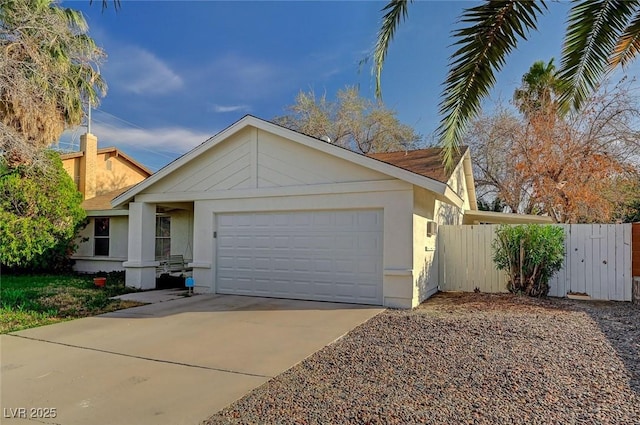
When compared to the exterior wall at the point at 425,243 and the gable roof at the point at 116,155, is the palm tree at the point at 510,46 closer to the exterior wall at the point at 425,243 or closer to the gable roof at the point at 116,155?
the exterior wall at the point at 425,243

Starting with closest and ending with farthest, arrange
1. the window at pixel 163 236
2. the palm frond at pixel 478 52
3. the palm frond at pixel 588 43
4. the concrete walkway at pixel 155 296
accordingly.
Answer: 1. the palm frond at pixel 478 52
2. the palm frond at pixel 588 43
3. the concrete walkway at pixel 155 296
4. the window at pixel 163 236

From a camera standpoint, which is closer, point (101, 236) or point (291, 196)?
point (291, 196)

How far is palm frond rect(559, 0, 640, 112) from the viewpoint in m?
4.48

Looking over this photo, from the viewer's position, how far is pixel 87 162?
1767 centimetres

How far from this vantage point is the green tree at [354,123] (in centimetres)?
2411

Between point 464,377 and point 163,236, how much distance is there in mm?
12747

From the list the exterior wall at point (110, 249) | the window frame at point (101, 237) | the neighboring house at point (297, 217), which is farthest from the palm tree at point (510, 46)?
the window frame at point (101, 237)

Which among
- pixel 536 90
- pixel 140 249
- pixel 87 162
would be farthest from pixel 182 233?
pixel 536 90

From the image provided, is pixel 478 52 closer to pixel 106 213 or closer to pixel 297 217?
pixel 297 217

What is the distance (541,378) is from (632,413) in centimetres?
88

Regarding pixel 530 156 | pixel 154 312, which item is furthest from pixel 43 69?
pixel 530 156

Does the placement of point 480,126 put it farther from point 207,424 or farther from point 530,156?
point 207,424

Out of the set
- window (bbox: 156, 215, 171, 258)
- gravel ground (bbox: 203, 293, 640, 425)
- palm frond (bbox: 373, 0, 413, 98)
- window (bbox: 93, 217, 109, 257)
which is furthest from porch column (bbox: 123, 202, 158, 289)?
palm frond (bbox: 373, 0, 413, 98)

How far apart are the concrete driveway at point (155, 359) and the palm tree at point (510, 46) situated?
12.5ft
